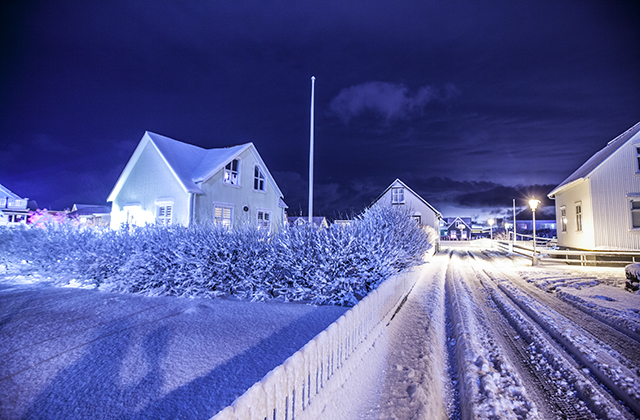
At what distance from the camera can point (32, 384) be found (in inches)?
152

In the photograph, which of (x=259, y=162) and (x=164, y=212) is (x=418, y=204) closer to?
(x=259, y=162)

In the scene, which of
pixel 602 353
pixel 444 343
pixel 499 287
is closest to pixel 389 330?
pixel 444 343

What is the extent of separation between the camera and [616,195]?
16.4 metres

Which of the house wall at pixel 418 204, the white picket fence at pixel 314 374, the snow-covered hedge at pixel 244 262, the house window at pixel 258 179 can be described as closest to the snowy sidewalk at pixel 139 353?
the snow-covered hedge at pixel 244 262

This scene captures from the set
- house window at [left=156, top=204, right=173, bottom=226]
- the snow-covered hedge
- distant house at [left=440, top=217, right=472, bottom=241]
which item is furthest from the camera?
distant house at [left=440, top=217, right=472, bottom=241]

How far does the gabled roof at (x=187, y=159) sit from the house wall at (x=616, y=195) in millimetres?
20487

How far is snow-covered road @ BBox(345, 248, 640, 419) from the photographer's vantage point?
3.37 meters

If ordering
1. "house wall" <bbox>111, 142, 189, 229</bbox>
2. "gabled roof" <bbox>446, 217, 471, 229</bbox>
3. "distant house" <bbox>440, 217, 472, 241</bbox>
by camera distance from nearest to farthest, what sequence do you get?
"house wall" <bbox>111, 142, 189, 229</bbox>
"distant house" <bbox>440, 217, 472, 241</bbox>
"gabled roof" <bbox>446, 217, 471, 229</bbox>

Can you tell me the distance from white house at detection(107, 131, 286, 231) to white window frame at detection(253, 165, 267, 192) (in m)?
0.07

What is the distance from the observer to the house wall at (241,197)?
54.2 feet

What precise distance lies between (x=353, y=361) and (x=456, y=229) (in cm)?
7444

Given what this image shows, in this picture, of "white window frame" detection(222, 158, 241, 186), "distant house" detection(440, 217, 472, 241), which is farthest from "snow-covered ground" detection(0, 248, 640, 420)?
"distant house" detection(440, 217, 472, 241)

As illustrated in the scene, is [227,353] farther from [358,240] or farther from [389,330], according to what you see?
[358,240]

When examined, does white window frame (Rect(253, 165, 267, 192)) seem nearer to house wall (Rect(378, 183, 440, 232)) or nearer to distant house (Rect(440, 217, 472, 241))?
house wall (Rect(378, 183, 440, 232))
